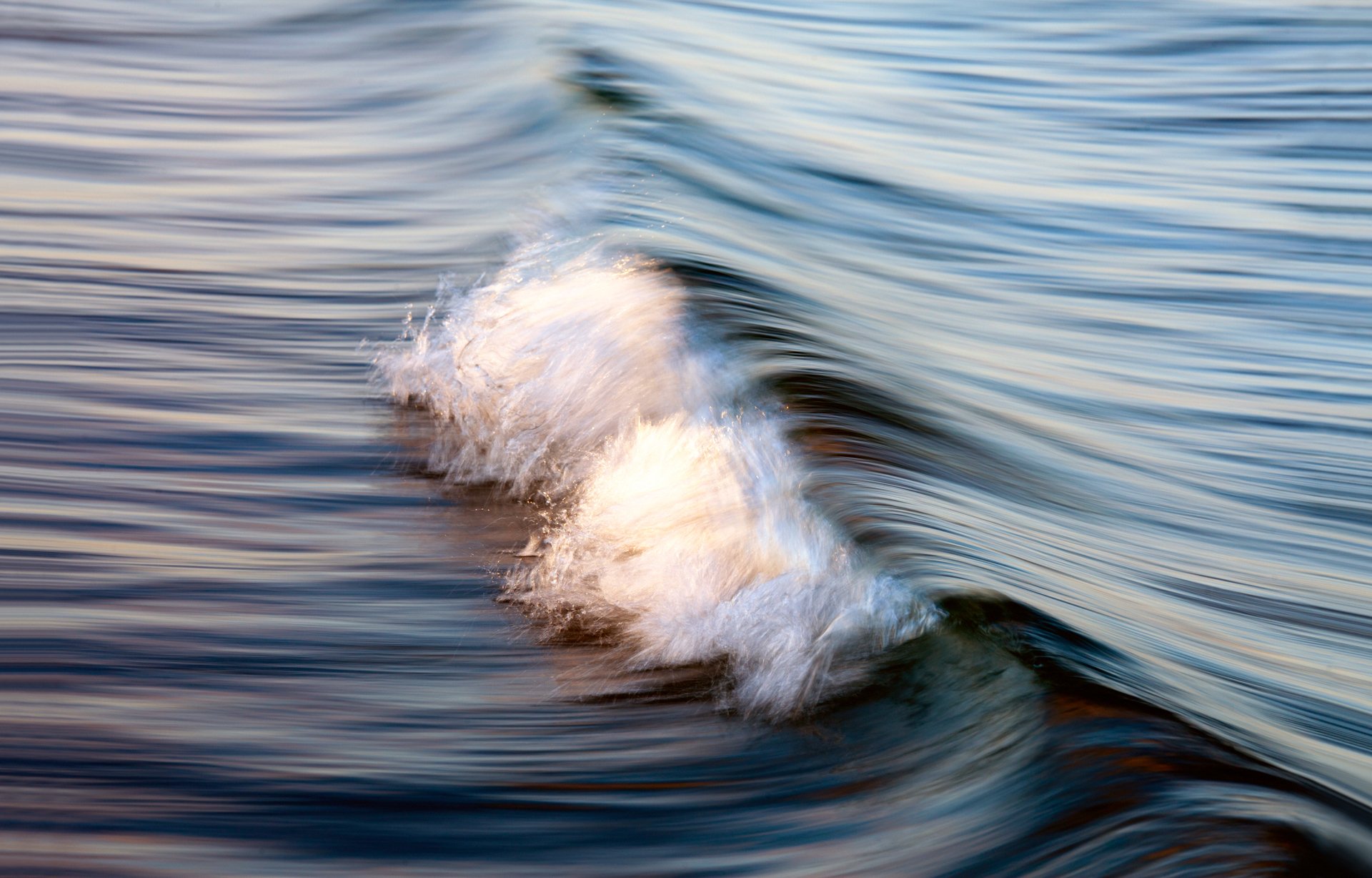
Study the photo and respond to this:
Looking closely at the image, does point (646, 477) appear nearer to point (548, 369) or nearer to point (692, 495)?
point (692, 495)

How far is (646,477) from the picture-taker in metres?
3.36

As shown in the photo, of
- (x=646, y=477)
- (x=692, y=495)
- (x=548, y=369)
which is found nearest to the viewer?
(x=692, y=495)

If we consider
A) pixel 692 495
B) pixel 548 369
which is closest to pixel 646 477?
pixel 692 495

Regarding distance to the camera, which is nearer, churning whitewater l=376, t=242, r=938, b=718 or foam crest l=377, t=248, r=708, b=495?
churning whitewater l=376, t=242, r=938, b=718

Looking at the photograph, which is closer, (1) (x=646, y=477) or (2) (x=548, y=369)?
(1) (x=646, y=477)

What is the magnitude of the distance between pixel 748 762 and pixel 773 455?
0.99 meters

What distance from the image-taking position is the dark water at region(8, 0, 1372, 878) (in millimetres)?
2424

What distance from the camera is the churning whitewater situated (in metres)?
2.85

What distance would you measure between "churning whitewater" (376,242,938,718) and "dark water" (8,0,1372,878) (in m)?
0.02

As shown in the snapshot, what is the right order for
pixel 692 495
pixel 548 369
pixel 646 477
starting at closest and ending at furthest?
pixel 692 495
pixel 646 477
pixel 548 369

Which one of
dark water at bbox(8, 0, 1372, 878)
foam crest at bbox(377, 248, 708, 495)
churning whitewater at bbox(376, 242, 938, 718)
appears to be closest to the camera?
dark water at bbox(8, 0, 1372, 878)

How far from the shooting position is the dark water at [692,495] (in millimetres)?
2424

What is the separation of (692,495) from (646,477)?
179mm

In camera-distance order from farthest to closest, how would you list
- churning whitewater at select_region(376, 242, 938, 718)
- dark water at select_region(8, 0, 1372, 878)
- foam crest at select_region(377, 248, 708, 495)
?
foam crest at select_region(377, 248, 708, 495) < churning whitewater at select_region(376, 242, 938, 718) < dark water at select_region(8, 0, 1372, 878)
